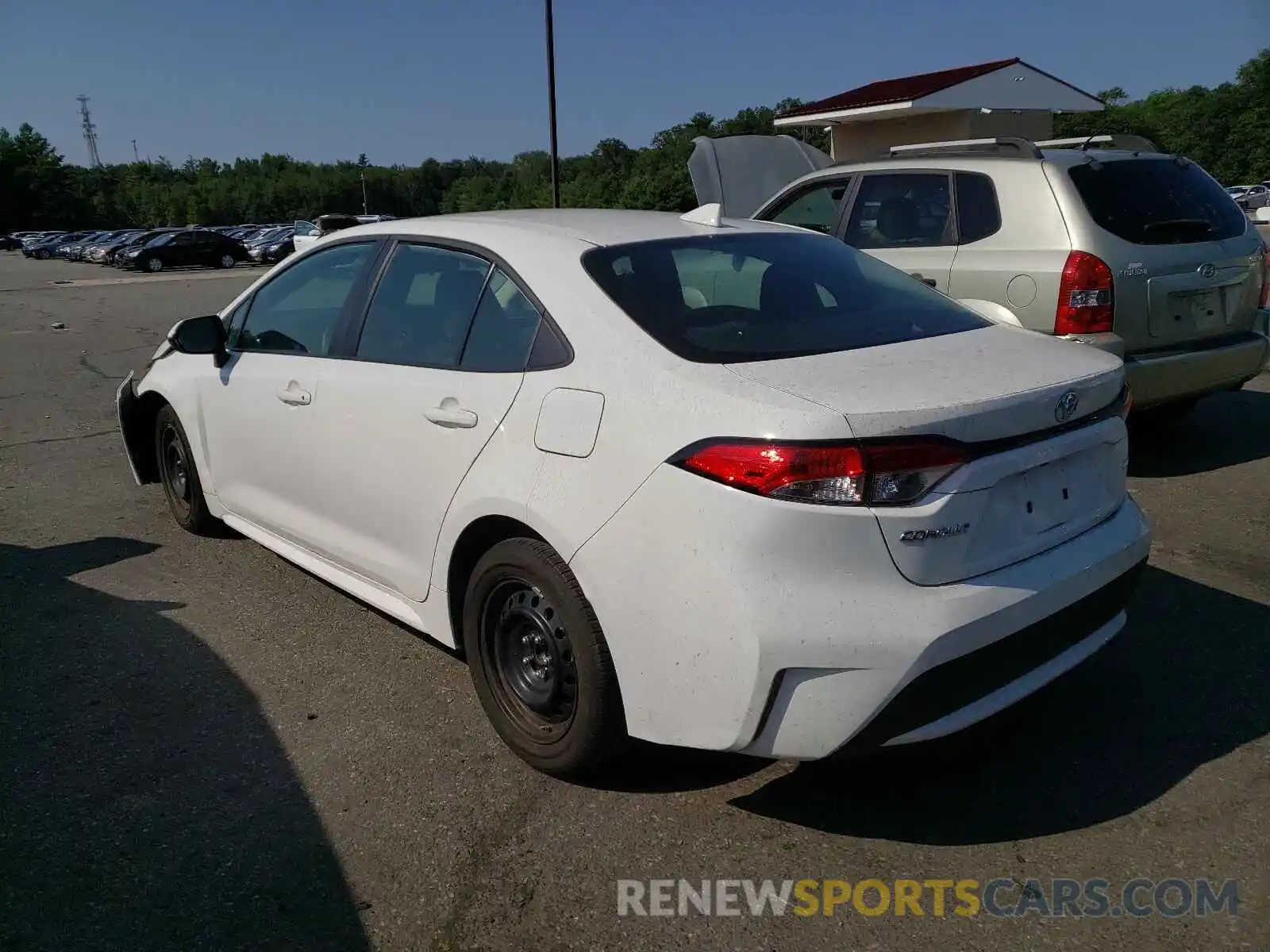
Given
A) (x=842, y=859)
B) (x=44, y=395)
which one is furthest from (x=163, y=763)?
(x=44, y=395)

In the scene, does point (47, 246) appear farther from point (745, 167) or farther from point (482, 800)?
point (482, 800)

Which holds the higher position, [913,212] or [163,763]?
[913,212]

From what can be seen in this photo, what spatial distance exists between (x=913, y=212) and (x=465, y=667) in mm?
4152

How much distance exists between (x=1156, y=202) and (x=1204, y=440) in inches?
68.4

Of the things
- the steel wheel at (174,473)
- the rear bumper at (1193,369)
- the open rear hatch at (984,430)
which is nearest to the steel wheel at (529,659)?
the open rear hatch at (984,430)

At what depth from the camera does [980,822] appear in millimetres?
2738

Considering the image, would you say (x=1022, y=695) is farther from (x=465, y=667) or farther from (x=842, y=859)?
(x=465, y=667)

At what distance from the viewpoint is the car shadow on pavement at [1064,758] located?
277cm

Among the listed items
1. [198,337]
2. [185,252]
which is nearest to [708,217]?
[198,337]

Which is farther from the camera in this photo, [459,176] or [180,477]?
[459,176]

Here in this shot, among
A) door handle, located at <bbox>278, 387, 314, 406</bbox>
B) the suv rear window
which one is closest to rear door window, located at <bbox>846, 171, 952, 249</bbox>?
the suv rear window

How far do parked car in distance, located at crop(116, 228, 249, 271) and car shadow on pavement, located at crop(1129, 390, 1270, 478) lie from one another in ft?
132

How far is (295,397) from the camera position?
12.9 feet

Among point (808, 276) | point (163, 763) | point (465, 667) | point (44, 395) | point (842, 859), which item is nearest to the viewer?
point (842, 859)
